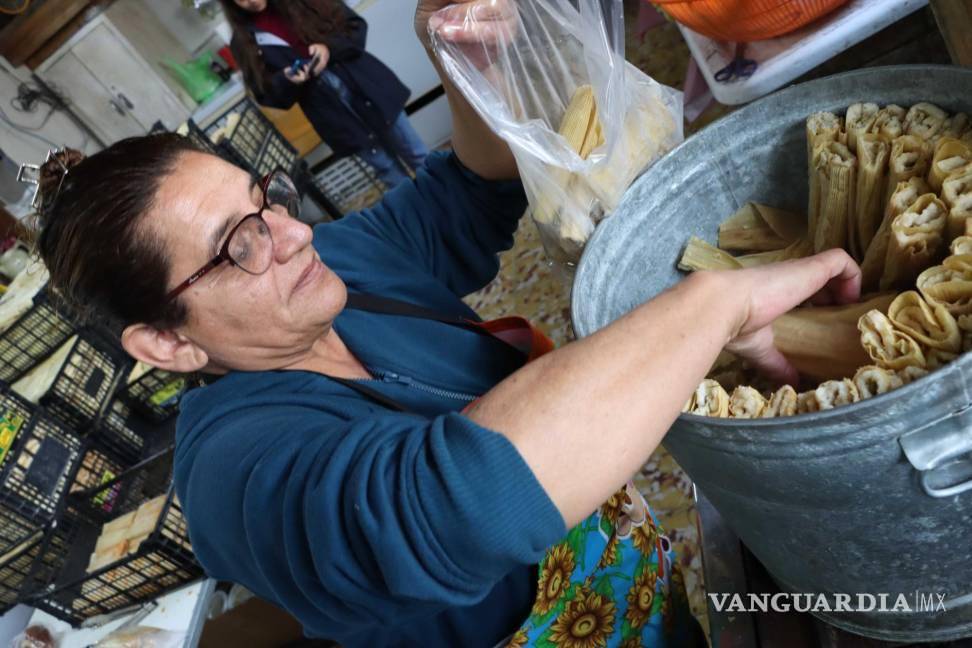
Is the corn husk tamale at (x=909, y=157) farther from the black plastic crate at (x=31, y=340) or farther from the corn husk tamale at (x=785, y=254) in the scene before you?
the black plastic crate at (x=31, y=340)

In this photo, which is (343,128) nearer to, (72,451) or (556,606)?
(72,451)

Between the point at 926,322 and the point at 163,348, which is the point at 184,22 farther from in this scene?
the point at 926,322

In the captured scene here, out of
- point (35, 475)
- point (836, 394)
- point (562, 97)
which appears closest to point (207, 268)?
point (562, 97)

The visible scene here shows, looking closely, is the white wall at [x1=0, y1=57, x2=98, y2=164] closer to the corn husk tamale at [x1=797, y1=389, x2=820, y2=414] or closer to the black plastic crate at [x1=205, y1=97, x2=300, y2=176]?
the black plastic crate at [x1=205, y1=97, x2=300, y2=176]

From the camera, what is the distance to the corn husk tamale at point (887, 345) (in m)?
0.60

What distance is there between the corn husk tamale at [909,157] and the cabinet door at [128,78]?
4125 millimetres

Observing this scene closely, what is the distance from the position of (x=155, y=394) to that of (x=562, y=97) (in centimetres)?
195

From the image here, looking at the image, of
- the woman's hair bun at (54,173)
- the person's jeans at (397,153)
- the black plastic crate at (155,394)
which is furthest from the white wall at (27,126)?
the woman's hair bun at (54,173)

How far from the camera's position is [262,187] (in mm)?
872

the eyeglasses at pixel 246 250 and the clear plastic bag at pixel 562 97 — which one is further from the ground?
the eyeglasses at pixel 246 250

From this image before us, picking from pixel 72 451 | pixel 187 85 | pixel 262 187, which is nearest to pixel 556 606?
pixel 262 187

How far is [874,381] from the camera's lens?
597 millimetres

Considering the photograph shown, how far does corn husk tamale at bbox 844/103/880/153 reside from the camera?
780 millimetres

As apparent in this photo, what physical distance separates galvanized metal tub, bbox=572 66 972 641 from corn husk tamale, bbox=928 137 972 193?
6cm
